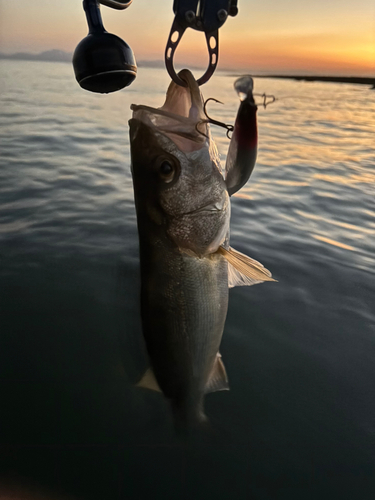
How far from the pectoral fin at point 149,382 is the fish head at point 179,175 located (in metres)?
0.78

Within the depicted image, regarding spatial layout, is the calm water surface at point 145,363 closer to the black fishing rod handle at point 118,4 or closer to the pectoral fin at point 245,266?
the pectoral fin at point 245,266

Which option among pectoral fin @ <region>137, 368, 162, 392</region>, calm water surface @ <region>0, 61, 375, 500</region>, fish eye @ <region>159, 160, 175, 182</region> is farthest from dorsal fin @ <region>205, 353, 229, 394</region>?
fish eye @ <region>159, 160, 175, 182</region>

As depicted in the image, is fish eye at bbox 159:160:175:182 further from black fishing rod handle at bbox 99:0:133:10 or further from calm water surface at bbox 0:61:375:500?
calm water surface at bbox 0:61:375:500

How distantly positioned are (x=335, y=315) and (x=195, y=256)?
2810 millimetres

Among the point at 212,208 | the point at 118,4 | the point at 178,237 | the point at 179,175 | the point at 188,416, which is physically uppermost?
the point at 118,4

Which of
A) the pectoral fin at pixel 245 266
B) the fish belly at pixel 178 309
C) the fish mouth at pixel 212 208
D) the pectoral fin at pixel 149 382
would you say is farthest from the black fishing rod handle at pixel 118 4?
the pectoral fin at pixel 149 382

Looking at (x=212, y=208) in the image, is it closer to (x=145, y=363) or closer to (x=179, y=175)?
(x=179, y=175)

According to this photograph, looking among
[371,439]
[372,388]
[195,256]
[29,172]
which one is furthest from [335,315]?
[29,172]

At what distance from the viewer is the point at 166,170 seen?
230 centimetres

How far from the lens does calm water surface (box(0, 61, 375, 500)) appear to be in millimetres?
2932

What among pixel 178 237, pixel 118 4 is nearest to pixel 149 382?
pixel 178 237

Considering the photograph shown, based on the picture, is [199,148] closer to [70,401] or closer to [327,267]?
[70,401]

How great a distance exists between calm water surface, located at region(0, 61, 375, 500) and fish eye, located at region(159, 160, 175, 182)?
197cm

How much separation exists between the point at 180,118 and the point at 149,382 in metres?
1.54
